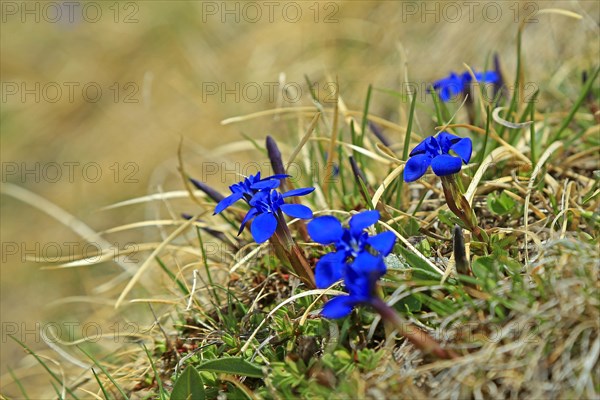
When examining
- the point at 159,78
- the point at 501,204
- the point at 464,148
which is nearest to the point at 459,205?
the point at 464,148

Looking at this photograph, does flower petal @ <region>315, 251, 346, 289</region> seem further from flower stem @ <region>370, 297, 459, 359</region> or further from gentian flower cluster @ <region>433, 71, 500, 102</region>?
gentian flower cluster @ <region>433, 71, 500, 102</region>

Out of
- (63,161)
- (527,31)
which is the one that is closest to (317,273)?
(527,31)

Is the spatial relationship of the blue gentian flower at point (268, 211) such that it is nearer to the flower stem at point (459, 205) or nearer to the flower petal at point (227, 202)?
the flower petal at point (227, 202)

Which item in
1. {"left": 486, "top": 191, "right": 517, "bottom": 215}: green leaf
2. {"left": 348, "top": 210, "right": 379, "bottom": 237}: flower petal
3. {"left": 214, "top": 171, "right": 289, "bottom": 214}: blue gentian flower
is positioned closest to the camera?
{"left": 348, "top": 210, "right": 379, "bottom": 237}: flower petal

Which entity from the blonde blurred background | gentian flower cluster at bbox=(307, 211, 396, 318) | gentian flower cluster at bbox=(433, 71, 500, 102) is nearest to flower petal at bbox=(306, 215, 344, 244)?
gentian flower cluster at bbox=(307, 211, 396, 318)

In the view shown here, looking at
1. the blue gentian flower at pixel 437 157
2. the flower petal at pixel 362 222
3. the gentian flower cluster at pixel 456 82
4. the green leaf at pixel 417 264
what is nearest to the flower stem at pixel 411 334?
the flower petal at pixel 362 222

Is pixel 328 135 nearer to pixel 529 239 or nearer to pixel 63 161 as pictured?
pixel 529 239
